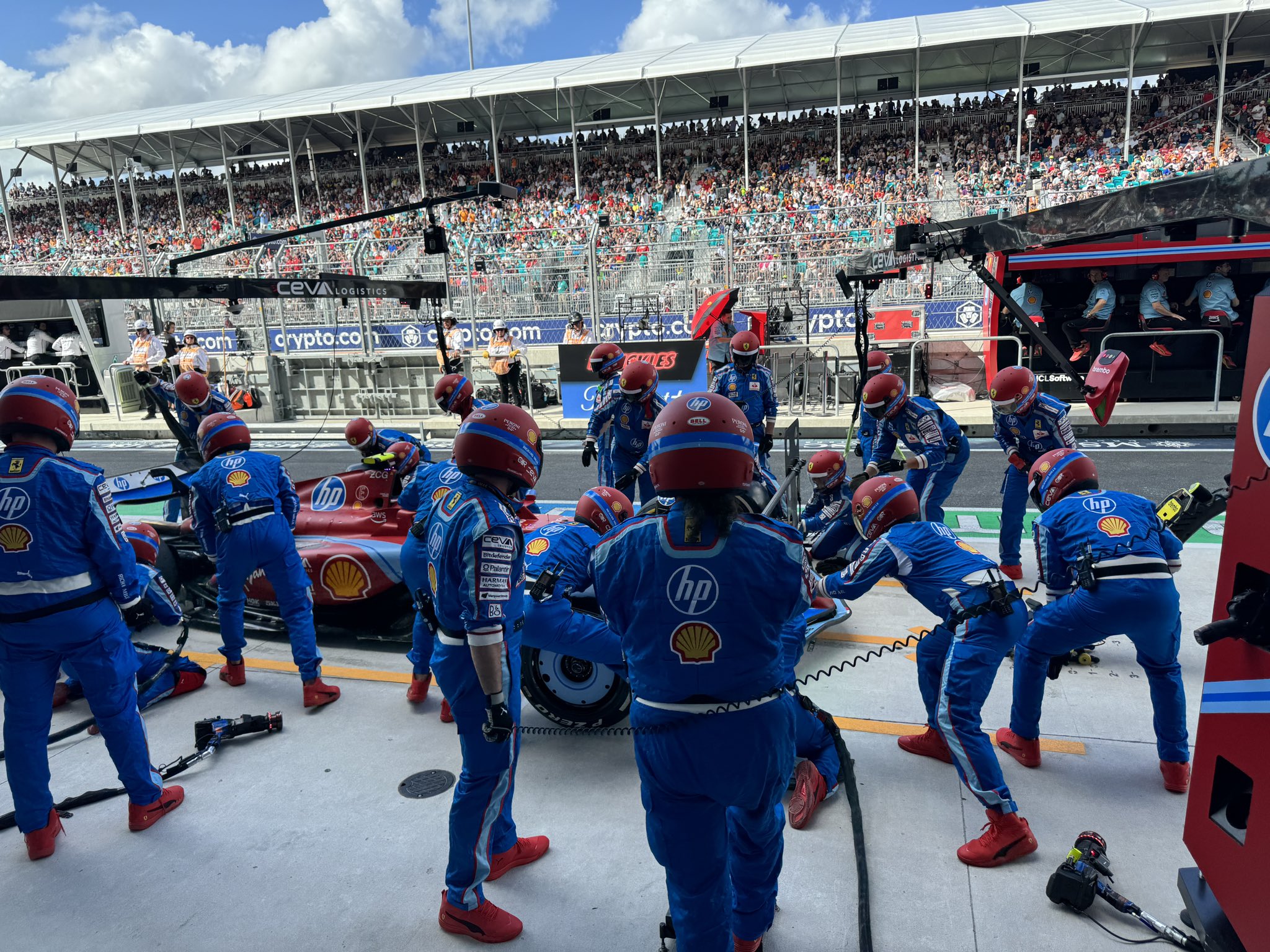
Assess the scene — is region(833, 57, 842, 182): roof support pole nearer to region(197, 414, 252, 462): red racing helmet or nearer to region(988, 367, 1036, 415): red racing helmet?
region(988, 367, 1036, 415): red racing helmet

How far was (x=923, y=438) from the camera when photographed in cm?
685

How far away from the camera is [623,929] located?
3180 millimetres

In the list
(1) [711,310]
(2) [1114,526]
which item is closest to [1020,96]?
(1) [711,310]

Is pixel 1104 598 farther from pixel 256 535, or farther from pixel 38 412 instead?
pixel 38 412

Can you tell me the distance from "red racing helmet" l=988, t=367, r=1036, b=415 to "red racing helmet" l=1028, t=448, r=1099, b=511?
87.0 inches

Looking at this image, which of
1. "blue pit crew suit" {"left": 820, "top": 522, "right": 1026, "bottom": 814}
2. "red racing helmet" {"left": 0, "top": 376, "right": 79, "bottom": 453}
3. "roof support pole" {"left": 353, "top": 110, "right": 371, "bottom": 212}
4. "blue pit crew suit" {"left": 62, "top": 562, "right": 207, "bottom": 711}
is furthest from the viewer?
"roof support pole" {"left": 353, "top": 110, "right": 371, "bottom": 212}

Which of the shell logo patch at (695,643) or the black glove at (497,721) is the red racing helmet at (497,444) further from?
the shell logo patch at (695,643)

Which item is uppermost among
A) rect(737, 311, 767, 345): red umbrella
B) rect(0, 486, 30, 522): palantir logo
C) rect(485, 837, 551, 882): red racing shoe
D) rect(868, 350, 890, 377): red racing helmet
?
rect(737, 311, 767, 345): red umbrella

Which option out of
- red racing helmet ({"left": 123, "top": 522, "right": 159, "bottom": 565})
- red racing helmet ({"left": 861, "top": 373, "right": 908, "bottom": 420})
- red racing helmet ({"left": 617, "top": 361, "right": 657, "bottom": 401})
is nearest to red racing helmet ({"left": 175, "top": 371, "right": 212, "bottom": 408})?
red racing helmet ({"left": 123, "top": 522, "right": 159, "bottom": 565})

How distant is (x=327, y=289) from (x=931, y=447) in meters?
7.20

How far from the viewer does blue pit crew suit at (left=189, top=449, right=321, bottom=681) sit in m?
5.02

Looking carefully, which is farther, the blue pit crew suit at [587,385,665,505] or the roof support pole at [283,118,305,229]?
the roof support pole at [283,118,305,229]

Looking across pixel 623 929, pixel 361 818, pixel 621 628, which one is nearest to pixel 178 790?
pixel 361 818

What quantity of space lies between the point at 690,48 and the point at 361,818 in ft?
103
